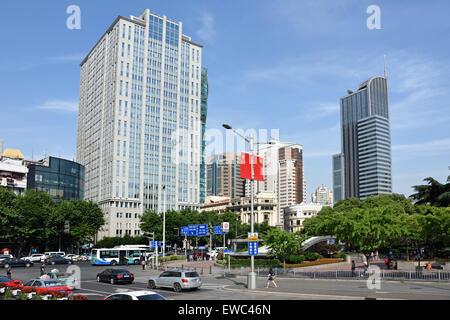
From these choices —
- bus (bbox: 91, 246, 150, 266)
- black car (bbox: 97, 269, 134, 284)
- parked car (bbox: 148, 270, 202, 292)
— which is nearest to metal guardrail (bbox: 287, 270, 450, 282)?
parked car (bbox: 148, 270, 202, 292)

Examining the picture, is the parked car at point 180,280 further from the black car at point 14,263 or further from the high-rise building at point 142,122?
the high-rise building at point 142,122

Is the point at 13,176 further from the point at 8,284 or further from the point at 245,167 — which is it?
the point at 245,167

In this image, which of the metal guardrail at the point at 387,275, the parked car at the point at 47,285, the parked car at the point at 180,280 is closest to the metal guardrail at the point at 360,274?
the metal guardrail at the point at 387,275

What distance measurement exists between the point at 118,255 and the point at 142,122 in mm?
66631

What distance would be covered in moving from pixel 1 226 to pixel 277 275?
57.3m

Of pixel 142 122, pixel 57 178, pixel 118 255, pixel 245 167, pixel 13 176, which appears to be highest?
pixel 142 122

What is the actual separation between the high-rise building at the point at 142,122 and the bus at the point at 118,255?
49.1 meters

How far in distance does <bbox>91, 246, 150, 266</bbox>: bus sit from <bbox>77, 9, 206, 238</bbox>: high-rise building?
49087mm

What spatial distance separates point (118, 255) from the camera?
68.3 metres

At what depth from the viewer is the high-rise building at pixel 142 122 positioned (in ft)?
407

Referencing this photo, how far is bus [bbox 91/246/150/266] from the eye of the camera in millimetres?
65562

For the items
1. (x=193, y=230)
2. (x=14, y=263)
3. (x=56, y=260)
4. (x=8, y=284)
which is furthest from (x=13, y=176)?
(x=8, y=284)

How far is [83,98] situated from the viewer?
158250 mm

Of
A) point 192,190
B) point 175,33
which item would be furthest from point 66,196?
point 175,33
